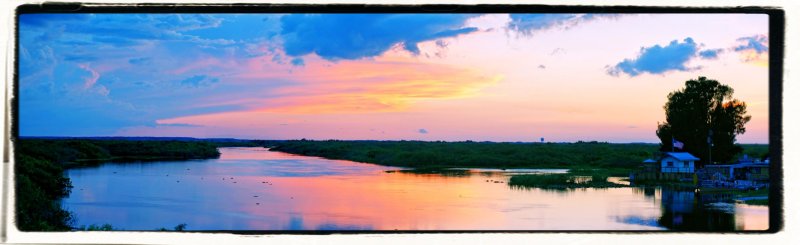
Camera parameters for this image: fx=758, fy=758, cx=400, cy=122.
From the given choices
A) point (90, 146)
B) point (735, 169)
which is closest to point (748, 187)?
point (735, 169)

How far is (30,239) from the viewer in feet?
24.0

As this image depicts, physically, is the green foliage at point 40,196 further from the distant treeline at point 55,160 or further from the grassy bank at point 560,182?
the grassy bank at point 560,182

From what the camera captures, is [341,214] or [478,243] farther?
[341,214]

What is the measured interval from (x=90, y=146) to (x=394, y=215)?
1940cm

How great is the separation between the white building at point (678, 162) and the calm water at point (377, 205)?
1.72 metres

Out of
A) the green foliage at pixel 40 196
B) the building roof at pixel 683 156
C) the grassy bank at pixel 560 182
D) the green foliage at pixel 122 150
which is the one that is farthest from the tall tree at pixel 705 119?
the green foliage at pixel 122 150

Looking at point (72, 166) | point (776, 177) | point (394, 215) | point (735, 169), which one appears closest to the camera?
point (776, 177)

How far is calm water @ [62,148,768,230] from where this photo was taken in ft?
56.4

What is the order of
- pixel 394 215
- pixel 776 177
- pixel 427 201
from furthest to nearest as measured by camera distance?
pixel 427 201, pixel 394 215, pixel 776 177

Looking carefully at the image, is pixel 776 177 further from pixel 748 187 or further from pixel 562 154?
pixel 562 154

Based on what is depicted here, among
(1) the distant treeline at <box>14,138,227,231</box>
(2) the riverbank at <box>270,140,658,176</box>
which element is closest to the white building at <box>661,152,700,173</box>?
(2) the riverbank at <box>270,140,658,176</box>

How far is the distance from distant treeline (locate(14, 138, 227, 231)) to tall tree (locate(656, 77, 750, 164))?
60.1 feet

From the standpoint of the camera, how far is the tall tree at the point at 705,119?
24.7 m

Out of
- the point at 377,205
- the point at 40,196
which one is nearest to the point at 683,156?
the point at 377,205
